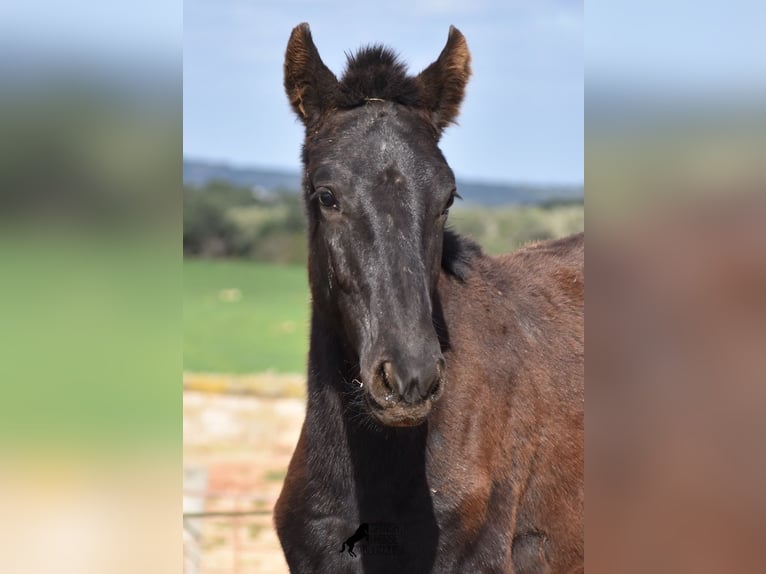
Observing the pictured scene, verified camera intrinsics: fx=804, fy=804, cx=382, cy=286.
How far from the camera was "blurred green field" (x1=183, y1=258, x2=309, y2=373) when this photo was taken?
83.5 feet

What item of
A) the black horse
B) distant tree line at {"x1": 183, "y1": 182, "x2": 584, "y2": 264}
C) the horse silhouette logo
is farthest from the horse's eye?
distant tree line at {"x1": 183, "y1": 182, "x2": 584, "y2": 264}

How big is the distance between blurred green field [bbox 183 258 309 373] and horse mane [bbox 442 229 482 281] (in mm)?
18905

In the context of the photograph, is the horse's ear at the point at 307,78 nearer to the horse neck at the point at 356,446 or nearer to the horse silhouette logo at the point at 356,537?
the horse neck at the point at 356,446

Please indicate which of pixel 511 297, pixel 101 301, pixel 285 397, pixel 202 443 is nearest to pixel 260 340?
pixel 285 397

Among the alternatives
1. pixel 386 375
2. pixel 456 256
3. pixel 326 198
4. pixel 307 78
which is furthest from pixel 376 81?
pixel 386 375

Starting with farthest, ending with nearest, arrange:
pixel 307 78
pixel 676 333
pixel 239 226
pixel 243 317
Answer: pixel 239 226 < pixel 243 317 < pixel 307 78 < pixel 676 333

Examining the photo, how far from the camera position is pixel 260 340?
28.0m

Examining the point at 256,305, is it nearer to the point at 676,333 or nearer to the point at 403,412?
the point at 403,412

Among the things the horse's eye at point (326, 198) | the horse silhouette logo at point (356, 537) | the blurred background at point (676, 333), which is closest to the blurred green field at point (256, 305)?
the horse silhouette logo at point (356, 537)

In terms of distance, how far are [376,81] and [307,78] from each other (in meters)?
0.36

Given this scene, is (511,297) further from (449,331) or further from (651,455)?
(651,455)

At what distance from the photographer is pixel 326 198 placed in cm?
354

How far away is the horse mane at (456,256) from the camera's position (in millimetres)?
4406

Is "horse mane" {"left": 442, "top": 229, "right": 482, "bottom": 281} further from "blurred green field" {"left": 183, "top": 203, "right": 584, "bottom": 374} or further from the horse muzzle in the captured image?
"blurred green field" {"left": 183, "top": 203, "right": 584, "bottom": 374}
